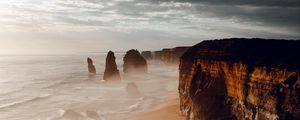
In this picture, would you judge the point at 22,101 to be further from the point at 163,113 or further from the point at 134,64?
the point at 134,64

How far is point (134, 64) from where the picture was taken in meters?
98.6

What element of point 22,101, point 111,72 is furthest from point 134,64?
point 22,101

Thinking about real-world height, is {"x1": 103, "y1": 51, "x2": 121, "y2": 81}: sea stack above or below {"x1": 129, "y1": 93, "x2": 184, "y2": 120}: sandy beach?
above

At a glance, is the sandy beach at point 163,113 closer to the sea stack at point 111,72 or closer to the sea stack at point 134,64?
the sea stack at point 111,72

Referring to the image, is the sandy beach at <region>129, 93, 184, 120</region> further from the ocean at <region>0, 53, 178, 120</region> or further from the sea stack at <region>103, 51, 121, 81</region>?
the sea stack at <region>103, 51, 121, 81</region>

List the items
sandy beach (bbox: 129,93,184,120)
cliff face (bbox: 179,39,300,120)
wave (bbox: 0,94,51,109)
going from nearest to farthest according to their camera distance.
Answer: cliff face (bbox: 179,39,300,120) → sandy beach (bbox: 129,93,184,120) → wave (bbox: 0,94,51,109)

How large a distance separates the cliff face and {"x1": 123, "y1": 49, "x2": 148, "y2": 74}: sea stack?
56.0m

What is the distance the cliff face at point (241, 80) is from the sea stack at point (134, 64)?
56.0m

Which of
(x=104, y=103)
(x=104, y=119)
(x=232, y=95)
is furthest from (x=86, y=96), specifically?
(x=232, y=95)

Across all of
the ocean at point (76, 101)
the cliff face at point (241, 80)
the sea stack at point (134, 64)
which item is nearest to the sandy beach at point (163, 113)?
the ocean at point (76, 101)

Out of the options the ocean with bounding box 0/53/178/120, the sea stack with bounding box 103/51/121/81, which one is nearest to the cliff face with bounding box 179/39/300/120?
the ocean with bounding box 0/53/178/120

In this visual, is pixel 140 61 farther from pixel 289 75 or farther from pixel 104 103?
pixel 289 75

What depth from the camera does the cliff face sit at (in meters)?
24.1

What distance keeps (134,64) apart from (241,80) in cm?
7095
